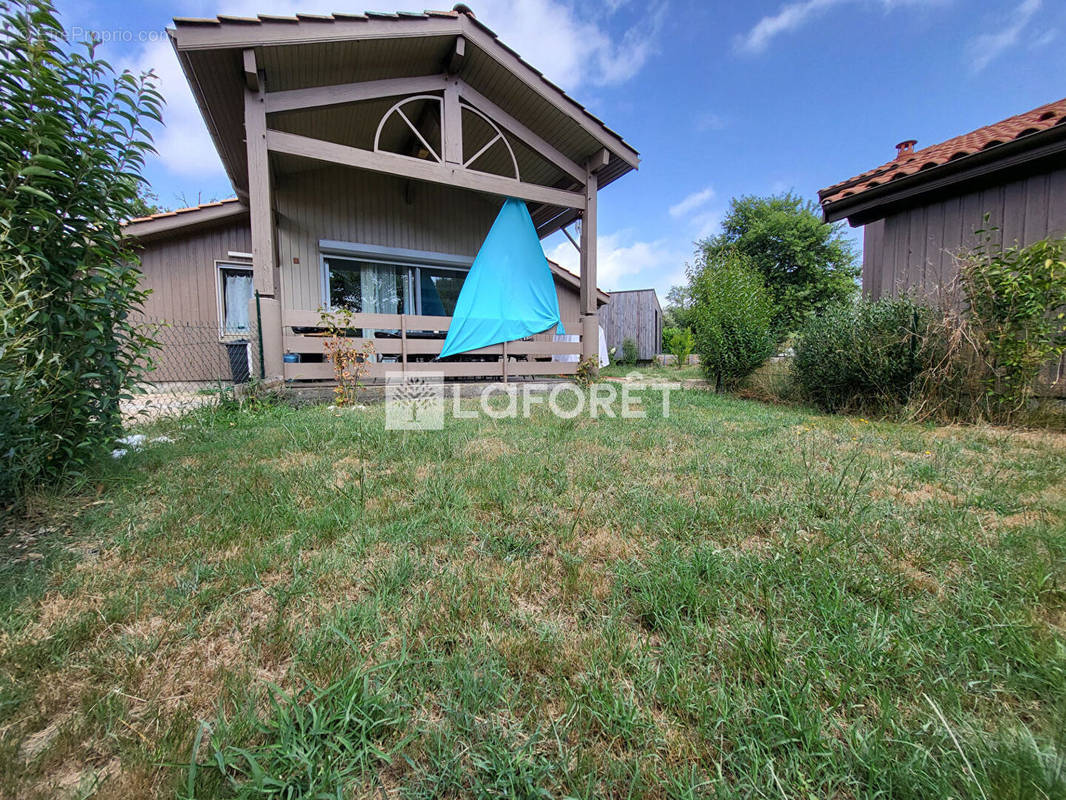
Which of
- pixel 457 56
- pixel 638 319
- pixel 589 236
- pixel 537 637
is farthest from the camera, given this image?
pixel 638 319

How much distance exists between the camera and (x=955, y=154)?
404 cm

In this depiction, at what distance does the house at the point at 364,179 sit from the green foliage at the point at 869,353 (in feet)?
10.2

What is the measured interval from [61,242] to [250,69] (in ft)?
11.4

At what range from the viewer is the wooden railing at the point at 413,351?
469 cm

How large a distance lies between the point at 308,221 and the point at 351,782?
7302 millimetres

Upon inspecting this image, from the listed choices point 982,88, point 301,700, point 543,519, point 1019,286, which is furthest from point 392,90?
point 982,88

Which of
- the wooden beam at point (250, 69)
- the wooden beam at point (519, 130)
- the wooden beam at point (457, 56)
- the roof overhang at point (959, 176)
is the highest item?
the wooden beam at point (457, 56)

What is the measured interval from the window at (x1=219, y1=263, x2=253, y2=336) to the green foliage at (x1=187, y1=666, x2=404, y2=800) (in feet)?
24.6

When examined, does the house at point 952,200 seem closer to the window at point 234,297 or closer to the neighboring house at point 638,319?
the neighboring house at point 638,319

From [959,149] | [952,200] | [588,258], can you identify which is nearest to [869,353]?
[952,200]

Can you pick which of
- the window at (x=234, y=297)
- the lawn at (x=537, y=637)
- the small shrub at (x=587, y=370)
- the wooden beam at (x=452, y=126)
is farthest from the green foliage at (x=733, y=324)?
the window at (x=234, y=297)

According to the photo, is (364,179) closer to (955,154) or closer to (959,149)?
(955,154)

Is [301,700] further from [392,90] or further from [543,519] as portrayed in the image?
[392,90]

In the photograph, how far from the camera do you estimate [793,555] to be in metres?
1.43
